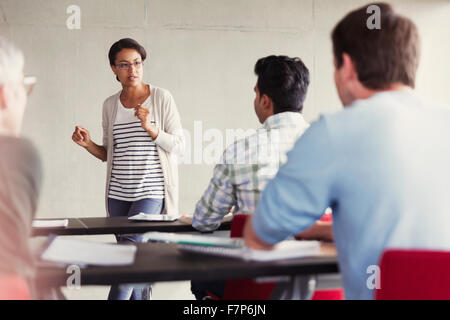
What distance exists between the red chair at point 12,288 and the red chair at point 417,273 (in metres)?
0.62

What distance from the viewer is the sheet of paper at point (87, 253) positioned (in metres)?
1.11

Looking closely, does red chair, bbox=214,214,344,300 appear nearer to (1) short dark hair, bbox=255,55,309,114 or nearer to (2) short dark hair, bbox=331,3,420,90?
(1) short dark hair, bbox=255,55,309,114

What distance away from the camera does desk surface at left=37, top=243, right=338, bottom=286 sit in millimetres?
1038

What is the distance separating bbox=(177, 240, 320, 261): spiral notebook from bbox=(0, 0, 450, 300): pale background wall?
3.26m

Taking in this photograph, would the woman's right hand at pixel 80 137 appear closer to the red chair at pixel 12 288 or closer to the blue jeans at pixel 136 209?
the blue jeans at pixel 136 209

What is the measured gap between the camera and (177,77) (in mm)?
4598

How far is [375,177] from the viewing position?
39.4 inches

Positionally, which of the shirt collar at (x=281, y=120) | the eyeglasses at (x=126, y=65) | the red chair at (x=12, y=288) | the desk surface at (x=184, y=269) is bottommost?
the desk surface at (x=184, y=269)

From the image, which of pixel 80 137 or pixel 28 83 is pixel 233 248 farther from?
pixel 80 137

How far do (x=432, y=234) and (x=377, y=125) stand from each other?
0.23m

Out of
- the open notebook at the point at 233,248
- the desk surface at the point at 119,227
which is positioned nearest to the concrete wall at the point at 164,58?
the desk surface at the point at 119,227

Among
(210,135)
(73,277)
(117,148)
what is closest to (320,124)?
(73,277)

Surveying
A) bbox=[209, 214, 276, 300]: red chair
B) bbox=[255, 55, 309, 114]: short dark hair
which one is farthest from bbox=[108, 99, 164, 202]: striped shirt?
bbox=[209, 214, 276, 300]: red chair

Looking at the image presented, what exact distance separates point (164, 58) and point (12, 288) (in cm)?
391
